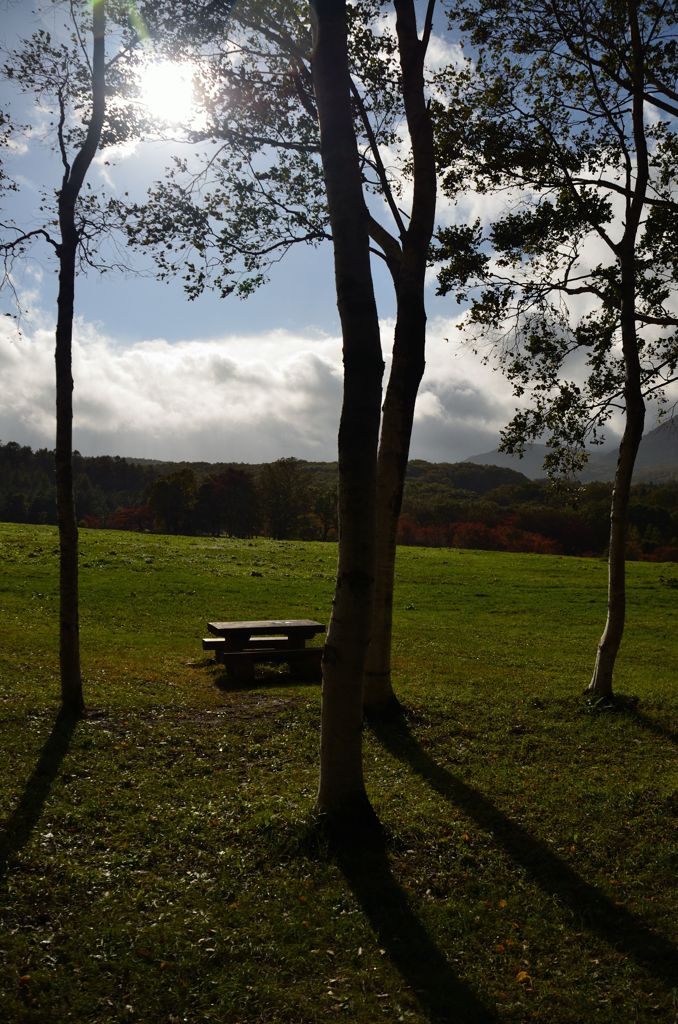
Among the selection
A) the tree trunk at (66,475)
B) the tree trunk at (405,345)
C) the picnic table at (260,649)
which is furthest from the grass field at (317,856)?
the tree trunk at (405,345)

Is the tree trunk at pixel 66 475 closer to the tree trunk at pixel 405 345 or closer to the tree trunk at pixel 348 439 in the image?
the tree trunk at pixel 405 345

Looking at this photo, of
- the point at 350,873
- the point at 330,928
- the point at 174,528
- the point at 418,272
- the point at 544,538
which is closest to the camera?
the point at 330,928

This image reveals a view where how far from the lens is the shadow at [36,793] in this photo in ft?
22.1

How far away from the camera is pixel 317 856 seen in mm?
6855

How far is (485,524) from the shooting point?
80688 mm

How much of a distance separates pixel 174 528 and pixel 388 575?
78568 millimetres

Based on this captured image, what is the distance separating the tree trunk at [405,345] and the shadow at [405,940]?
4836 mm

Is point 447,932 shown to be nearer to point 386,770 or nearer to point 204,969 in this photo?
point 204,969

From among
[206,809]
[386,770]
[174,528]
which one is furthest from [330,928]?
[174,528]

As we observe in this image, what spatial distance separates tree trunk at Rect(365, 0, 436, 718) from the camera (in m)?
10.6

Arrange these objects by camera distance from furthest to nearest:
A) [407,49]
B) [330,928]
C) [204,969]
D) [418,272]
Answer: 1. [407,49]
2. [418,272]
3. [330,928]
4. [204,969]

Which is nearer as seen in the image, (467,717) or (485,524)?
(467,717)

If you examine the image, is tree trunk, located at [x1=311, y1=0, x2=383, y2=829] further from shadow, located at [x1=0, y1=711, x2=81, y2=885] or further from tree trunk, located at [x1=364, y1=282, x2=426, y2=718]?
tree trunk, located at [x1=364, y1=282, x2=426, y2=718]

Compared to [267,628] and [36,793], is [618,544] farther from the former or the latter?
[36,793]
